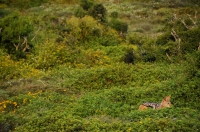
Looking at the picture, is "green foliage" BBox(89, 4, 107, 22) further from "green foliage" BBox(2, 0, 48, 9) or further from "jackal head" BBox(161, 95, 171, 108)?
"green foliage" BBox(2, 0, 48, 9)

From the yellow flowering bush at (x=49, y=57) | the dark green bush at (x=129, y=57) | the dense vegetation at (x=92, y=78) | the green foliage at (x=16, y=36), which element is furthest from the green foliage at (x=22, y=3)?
the dark green bush at (x=129, y=57)

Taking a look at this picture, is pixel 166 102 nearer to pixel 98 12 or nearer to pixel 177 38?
pixel 177 38

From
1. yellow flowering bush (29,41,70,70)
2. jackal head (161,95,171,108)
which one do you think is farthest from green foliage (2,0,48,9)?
jackal head (161,95,171,108)

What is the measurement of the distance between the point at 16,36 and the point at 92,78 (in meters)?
7.58

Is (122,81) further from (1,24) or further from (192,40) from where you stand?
(1,24)

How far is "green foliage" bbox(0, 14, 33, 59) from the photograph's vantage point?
18219mm

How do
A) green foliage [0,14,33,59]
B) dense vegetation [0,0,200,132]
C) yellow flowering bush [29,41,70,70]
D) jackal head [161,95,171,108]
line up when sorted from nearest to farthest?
dense vegetation [0,0,200,132], jackal head [161,95,171,108], yellow flowering bush [29,41,70,70], green foliage [0,14,33,59]

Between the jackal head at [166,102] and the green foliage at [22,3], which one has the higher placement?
the green foliage at [22,3]

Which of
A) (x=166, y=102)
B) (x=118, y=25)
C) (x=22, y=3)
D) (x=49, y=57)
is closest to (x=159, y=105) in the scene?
(x=166, y=102)

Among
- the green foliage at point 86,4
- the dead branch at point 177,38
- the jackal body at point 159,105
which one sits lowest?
the jackal body at point 159,105

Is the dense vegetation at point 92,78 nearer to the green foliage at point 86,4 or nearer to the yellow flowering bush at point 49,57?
the yellow flowering bush at point 49,57

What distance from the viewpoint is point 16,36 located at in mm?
18672

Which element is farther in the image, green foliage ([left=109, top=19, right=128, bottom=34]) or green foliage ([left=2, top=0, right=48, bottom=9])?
green foliage ([left=2, top=0, right=48, bottom=9])

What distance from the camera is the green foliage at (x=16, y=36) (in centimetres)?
1822
